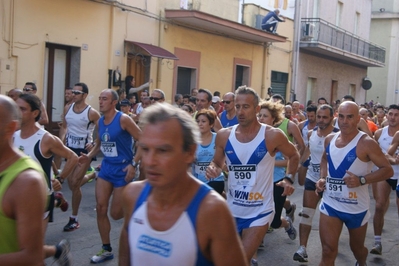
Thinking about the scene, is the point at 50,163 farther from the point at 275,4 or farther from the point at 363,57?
the point at 363,57

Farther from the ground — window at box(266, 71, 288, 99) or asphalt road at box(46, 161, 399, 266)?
window at box(266, 71, 288, 99)

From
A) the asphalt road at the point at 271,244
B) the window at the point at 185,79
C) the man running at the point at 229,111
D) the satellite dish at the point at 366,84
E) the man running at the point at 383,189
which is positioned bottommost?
the asphalt road at the point at 271,244

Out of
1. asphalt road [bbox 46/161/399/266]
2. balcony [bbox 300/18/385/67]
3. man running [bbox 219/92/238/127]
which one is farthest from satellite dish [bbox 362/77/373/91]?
asphalt road [bbox 46/161/399/266]

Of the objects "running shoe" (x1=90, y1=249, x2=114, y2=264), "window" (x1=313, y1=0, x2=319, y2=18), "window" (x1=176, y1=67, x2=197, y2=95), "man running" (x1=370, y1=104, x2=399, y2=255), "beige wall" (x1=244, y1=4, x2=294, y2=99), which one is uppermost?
"window" (x1=313, y1=0, x2=319, y2=18)

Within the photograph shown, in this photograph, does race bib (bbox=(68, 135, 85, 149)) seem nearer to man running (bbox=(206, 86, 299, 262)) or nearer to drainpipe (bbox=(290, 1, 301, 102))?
man running (bbox=(206, 86, 299, 262))

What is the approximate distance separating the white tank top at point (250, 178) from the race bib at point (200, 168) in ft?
5.81

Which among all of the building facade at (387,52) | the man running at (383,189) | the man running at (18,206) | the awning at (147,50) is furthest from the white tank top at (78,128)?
the building facade at (387,52)

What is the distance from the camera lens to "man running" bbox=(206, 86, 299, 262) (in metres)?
5.28

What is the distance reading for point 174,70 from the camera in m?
18.4

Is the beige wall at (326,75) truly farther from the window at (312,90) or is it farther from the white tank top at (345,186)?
the white tank top at (345,186)

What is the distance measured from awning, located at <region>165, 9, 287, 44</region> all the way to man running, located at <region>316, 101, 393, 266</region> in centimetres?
1226

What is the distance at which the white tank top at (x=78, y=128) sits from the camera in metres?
9.22

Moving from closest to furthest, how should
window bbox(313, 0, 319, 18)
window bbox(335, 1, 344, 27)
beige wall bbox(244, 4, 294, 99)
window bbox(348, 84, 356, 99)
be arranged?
beige wall bbox(244, 4, 294, 99) < window bbox(313, 0, 319, 18) < window bbox(335, 1, 344, 27) < window bbox(348, 84, 356, 99)

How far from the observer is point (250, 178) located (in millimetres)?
5379
